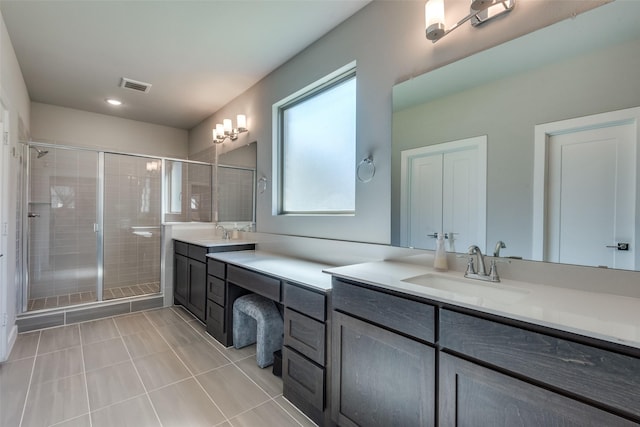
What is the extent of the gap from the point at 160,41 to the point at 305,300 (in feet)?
7.73

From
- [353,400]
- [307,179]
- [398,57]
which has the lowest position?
[353,400]

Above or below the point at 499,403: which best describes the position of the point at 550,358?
above

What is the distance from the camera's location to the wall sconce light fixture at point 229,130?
10.5 feet

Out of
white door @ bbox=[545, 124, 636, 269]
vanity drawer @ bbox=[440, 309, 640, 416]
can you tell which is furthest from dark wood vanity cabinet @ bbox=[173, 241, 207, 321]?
white door @ bbox=[545, 124, 636, 269]

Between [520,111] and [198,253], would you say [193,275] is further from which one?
[520,111]

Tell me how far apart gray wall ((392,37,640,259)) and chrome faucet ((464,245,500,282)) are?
0.08 meters

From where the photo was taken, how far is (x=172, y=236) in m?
3.44

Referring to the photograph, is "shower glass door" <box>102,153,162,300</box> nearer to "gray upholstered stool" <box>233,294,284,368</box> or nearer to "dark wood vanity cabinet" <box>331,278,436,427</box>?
"gray upholstered stool" <box>233,294,284,368</box>

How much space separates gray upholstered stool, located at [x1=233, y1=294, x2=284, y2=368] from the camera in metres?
2.12

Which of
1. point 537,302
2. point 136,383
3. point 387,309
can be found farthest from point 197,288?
point 537,302

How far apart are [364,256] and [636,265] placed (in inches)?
49.0

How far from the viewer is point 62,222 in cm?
358

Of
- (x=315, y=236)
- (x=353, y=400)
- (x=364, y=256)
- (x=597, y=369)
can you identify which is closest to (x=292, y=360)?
(x=353, y=400)

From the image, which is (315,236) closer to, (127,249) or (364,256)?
(364,256)
